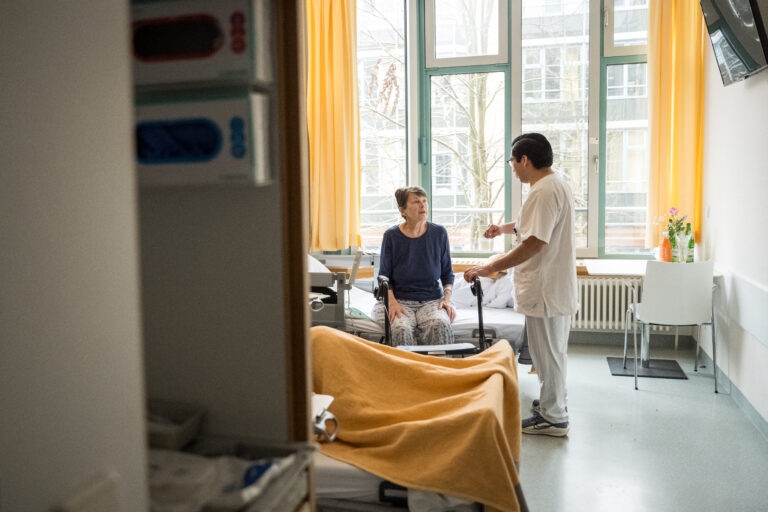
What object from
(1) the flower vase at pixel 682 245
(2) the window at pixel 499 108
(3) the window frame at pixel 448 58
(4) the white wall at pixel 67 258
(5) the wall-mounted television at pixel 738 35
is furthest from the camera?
(3) the window frame at pixel 448 58

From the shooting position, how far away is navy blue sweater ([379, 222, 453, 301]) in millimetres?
3951

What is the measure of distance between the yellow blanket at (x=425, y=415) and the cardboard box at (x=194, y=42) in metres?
1.38

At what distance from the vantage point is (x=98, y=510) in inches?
28.6

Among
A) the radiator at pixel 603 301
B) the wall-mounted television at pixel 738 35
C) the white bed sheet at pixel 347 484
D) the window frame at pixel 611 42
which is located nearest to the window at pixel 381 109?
the window frame at pixel 611 42

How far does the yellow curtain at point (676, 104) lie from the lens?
4.70 metres

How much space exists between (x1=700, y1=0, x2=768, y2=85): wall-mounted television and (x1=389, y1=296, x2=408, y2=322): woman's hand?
2.18m

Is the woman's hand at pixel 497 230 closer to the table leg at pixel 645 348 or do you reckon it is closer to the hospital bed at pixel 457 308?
the hospital bed at pixel 457 308

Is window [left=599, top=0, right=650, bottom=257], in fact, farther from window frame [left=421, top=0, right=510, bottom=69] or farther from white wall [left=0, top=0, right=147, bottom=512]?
white wall [left=0, top=0, right=147, bottom=512]

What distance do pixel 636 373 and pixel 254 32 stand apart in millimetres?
3682

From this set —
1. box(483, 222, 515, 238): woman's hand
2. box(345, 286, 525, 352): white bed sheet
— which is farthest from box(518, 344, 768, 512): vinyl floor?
box(483, 222, 515, 238): woman's hand

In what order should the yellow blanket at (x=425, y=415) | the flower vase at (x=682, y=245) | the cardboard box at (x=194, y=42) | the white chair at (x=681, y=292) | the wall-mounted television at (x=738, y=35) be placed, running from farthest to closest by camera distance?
the flower vase at (x=682, y=245)
the white chair at (x=681, y=292)
the wall-mounted television at (x=738, y=35)
the yellow blanket at (x=425, y=415)
the cardboard box at (x=194, y=42)

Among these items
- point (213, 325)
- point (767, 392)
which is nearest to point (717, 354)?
point (767, 392)

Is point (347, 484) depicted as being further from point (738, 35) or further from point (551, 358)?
point (738, 35)

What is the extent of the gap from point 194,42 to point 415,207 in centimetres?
292
